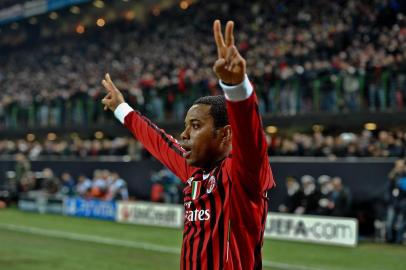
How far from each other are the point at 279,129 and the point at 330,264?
9.91 m

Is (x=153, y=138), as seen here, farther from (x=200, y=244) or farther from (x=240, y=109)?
(x=240, y=109)

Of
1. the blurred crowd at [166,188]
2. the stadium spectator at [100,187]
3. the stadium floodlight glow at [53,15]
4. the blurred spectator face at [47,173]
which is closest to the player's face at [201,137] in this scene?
the blurred crowd at [166,188]

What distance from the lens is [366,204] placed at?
16438mm

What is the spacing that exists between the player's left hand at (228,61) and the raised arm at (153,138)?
135 centimetres

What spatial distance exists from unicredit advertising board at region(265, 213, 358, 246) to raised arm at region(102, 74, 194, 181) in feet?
33.7

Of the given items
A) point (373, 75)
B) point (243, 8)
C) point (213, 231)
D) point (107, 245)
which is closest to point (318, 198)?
point (373, 75)

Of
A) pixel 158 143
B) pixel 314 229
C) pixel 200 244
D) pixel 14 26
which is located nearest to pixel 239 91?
pixel 200 244

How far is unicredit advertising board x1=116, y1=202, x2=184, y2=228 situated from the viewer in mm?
17422

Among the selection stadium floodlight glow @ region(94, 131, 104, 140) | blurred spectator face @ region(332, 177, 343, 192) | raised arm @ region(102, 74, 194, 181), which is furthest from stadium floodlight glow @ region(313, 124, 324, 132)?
raised arm @ region(102, 74, 194, 181)

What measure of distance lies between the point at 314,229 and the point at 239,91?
12291 millimetres

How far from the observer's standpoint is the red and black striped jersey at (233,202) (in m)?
2.74

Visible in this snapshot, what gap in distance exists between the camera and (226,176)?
11.1 feet

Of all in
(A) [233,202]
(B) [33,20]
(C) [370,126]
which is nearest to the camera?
(A) [233,202]

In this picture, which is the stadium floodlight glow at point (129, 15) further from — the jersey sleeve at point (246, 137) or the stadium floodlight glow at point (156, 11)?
the jersey sleeve at point (246, 137)
